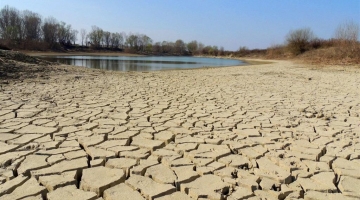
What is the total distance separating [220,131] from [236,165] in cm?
84

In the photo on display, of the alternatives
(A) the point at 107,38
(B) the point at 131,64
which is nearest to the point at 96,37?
(A) the point at 107,38

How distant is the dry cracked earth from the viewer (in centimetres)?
161

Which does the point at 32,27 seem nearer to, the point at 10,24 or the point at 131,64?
the point at 10,24

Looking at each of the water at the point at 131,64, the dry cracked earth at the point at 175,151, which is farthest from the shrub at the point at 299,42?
the dry cracked earth at the point at 175,151

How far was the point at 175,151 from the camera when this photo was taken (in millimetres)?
2201

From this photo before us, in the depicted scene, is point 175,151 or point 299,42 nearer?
point 175,151

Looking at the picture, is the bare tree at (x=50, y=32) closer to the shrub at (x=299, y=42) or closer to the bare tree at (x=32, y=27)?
the bare tree at (x=32, y=27)

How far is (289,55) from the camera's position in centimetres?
3170

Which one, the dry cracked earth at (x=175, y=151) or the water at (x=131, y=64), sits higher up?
the water at (x=131, y=64)

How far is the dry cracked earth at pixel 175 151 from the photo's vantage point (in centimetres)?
161

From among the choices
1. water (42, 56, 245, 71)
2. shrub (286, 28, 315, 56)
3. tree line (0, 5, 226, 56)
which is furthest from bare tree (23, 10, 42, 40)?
shrub (286, 28, 315, 56)

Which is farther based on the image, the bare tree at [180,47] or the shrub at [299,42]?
the bare tree at [180,47]

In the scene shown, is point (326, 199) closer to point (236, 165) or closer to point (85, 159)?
point (236, 165)

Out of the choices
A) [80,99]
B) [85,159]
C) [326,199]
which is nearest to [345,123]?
[326,199]
